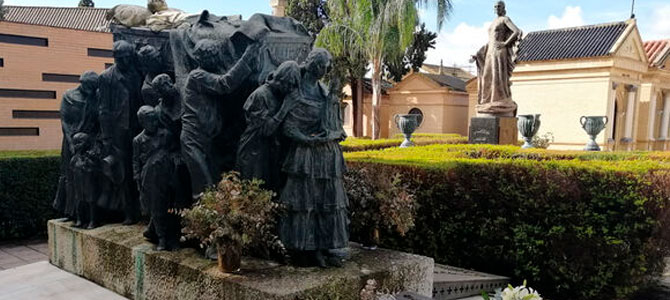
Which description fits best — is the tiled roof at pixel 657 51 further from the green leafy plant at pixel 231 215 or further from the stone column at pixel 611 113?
the green leafy plant at pixel 231 215

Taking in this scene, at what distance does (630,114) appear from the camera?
23766 millimetres

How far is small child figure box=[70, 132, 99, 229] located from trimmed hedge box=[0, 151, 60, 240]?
3424 millimetres

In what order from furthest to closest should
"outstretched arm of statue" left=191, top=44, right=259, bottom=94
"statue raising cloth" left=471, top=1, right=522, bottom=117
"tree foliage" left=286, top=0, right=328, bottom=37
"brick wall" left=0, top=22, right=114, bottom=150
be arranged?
"tree foliage" left=286, top=0, right=328, bottom=37, "statue raising cloth" left=471, top=1, right=522, bottom=117, "brick wall" left=0, top=22, right=114, bottom=150, "outstretched arm of statue" left=191, top=44, right=259, bottom=94

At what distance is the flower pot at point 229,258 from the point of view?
12.6ft

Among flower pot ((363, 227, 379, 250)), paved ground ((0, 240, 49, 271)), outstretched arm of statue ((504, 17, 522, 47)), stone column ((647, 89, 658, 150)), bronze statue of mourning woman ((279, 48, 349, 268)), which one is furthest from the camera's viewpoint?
stone column ((647, 89, 658, 150))

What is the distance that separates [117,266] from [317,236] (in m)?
2.29

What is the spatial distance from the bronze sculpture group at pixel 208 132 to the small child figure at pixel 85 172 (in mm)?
11

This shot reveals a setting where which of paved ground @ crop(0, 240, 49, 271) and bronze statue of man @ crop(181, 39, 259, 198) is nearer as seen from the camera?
bronze statue of man @ crop(181, 39, 259, 198)

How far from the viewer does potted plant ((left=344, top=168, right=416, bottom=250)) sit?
196 inches

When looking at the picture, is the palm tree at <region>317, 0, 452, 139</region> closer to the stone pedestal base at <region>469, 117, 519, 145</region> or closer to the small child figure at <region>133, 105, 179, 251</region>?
the stone pedestal base at <region>469, 117, 519, 145</region>

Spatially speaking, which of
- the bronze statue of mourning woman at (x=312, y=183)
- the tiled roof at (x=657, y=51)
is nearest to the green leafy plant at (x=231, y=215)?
the bronze statue of mourning woman at (x=312, y=183)

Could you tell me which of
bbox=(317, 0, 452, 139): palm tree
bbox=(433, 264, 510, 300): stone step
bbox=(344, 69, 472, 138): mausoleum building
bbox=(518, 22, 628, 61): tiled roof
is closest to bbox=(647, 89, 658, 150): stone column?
bbox=(518, 22, 628, 61): tiled roof

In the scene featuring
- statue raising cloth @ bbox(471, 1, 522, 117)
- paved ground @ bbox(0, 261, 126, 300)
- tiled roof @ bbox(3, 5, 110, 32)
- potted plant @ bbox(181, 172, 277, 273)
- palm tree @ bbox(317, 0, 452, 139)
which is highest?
tiled roof @ bbox(3, 5, 110, 32)

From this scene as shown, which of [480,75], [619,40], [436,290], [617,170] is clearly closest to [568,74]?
[619,40]
